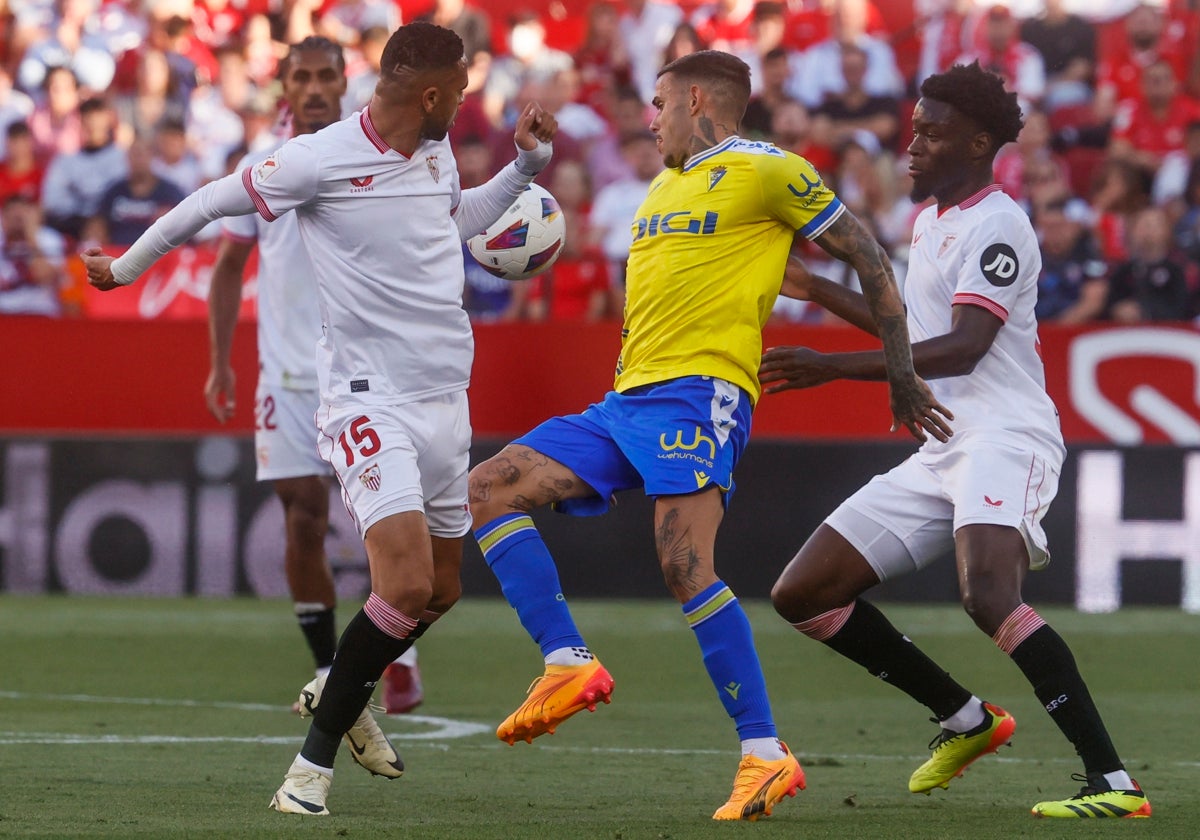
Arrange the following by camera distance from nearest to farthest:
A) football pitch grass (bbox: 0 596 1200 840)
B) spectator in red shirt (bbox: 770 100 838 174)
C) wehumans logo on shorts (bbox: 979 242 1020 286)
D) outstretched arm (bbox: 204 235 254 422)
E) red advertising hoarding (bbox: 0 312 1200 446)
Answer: football pitch grass (bbox: 0 596 1200 840)
wehumans logo on shorts (bbox: 979 242 1020 286)
outstretched arm (bbox: 204 235 254 422)
red advertising hoarding (bbox: 0 312 1200 446)
spectator in red shirt (bbox: 770 100 838 174)

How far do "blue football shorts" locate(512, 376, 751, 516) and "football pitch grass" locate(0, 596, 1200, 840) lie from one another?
924 mm

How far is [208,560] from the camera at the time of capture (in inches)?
460

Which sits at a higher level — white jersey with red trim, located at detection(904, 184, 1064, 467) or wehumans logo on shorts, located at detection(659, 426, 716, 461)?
white jersey with red trim, located at detection(904, 184, 1064, 467)

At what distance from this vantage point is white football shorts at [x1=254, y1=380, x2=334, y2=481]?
7551 millimetres

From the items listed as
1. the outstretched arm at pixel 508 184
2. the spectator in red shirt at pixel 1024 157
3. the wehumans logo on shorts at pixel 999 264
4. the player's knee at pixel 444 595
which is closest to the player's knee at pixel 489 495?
the player's knee at pixel 444 595

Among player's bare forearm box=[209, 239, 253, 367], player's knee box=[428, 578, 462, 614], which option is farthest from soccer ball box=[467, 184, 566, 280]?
player's bare forearm box=[209, 239, 253, 367]

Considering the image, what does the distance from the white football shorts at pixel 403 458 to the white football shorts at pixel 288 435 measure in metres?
2.03

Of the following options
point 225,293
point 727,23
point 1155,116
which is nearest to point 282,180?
point 225,293

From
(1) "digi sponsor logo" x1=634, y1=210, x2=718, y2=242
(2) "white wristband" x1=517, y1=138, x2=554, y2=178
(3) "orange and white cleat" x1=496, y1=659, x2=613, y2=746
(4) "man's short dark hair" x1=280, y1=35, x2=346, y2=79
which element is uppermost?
(4) "man's short dark hair" x1=280, y1=35, x2=346, y2=79

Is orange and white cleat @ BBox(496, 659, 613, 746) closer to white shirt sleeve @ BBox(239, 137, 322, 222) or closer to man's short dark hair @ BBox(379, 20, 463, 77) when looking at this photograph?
white shirt sleeve @ BBox(239, 137, 322, 222)

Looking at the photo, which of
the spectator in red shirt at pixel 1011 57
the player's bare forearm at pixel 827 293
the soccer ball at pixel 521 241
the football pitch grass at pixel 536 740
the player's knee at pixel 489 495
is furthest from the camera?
the spectator in red shirt at pixel 1011 57

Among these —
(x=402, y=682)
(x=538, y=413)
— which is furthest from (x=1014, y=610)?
(x=538, y=413)

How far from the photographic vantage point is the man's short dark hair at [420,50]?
5371 mm

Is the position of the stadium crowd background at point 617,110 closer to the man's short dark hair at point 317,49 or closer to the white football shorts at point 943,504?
the man's short dark hair at point 317,49
